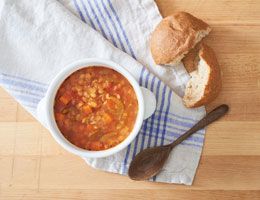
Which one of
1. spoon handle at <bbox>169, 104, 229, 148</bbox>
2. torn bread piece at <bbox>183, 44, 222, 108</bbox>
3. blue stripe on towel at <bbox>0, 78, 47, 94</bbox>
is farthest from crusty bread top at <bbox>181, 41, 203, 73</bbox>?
blue stripe on towel at <bbox>0, 78, 47, 94</bbox>

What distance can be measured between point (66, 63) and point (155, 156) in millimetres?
429

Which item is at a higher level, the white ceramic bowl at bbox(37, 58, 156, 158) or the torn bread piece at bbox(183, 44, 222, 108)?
the white ceramic bowl at bbox(37, 58, 156, 158)

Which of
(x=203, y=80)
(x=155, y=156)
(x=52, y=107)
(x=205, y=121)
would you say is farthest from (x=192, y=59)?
(x=52, y=107)

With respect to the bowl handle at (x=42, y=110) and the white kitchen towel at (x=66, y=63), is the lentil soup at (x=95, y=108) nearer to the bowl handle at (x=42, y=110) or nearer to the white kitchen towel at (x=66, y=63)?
the bowl handle at (x=42, y=110)

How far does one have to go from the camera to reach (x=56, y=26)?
→ 1455mm

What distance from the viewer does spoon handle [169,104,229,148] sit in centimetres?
144

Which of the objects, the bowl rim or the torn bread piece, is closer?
the bowl rim

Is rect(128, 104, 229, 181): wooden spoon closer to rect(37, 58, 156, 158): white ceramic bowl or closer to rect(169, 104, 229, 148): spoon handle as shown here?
rect(169, 104, 229, 148): spoon handle

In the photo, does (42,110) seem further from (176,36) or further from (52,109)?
(176,36)

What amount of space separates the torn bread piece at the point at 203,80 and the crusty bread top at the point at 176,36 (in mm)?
57

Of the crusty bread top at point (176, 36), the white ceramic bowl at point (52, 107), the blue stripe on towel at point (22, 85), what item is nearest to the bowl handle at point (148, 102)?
the white ceramic bowl at point (52, 107)

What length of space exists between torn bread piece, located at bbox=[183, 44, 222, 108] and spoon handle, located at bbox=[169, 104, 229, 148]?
0.05 meters

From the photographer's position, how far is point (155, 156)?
56.2 inches

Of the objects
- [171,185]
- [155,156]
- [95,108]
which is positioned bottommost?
[171,185]
